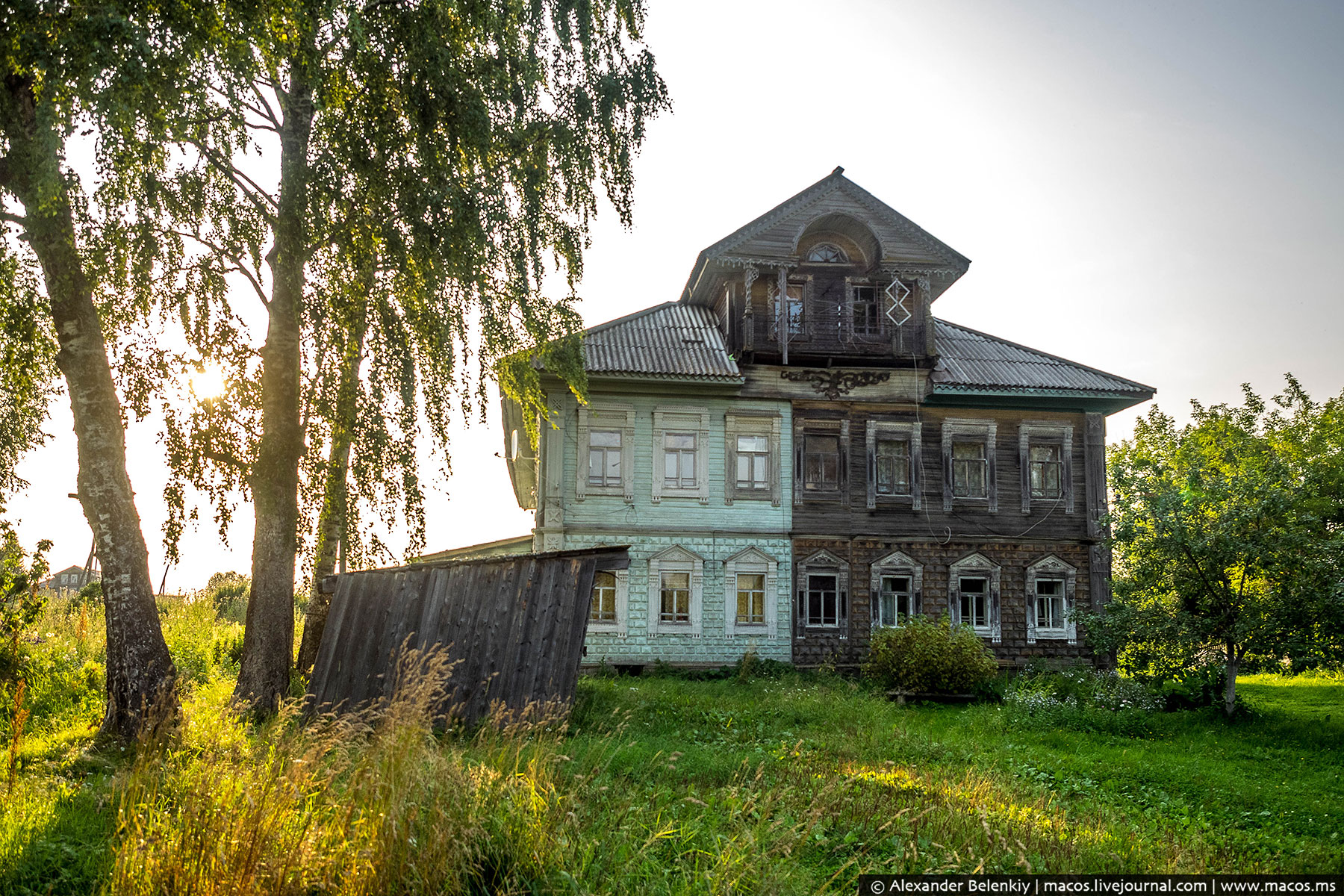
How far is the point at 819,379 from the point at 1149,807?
519 inches

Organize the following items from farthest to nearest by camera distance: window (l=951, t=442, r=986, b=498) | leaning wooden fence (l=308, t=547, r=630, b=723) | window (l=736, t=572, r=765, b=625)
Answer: window (l=951, t=442, r=986, b=498)
window (l=736, t=572, r=765, b=625)
leaning wooden fence (l=308, t=547, r=630, b=723)

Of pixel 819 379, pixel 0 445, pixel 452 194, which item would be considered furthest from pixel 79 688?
pixel 819 379

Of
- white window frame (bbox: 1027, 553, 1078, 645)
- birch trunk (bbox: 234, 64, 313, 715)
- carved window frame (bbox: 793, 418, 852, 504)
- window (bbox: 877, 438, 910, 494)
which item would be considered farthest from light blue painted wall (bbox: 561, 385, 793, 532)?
birch trunk (bbox: 234, 64, 313, 715)

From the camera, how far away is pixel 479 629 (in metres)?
10.5

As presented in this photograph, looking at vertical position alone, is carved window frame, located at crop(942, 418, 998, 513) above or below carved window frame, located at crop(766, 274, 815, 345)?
below

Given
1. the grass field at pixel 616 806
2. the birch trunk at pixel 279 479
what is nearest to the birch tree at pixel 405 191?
the birch trunk at pixel 279 479

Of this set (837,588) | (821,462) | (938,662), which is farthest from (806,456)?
(938,662)

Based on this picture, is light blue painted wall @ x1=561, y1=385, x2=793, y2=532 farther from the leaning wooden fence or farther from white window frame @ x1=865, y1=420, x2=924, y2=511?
the leaning wooden fence

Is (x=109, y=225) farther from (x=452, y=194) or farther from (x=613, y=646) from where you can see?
(x=613, y=646)

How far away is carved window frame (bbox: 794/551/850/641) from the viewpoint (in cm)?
1925

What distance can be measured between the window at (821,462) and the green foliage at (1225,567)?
19.6 feet

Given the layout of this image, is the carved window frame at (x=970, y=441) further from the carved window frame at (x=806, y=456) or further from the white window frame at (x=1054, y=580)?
the carved window frame at (x=806, y=456)

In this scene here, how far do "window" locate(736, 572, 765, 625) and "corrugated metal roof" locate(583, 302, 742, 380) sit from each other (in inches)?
178

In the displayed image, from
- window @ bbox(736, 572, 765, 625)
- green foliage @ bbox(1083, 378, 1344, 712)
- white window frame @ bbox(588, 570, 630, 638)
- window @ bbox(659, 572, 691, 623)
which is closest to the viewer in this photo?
green foliage @ bbox(1083, 378, 1344, 712)
